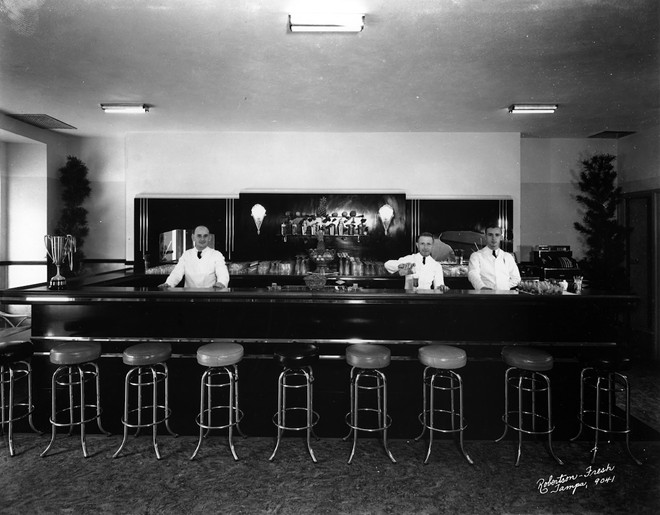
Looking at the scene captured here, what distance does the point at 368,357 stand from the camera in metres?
3.51

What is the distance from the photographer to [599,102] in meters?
6.01

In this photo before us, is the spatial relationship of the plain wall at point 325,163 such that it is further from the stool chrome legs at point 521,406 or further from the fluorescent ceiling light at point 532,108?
the stool chrome legs at point 521,406

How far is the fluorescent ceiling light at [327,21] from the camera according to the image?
145 inches

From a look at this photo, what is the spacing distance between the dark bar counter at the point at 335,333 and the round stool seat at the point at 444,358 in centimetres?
46

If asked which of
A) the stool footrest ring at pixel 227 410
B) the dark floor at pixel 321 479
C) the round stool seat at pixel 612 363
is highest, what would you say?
the round stool seat at pixel 612 363

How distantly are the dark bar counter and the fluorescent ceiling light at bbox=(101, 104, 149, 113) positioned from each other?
3168 mm

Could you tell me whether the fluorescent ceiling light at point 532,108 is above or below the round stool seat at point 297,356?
above

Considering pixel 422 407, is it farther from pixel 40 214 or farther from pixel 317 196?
pixel 40 214

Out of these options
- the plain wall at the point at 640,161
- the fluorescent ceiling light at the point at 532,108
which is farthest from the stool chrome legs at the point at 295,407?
the plain wall at the point at 640,161

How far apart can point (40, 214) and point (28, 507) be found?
264 inches

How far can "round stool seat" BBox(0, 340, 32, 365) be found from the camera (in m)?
3.67

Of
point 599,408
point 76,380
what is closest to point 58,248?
point 76,380

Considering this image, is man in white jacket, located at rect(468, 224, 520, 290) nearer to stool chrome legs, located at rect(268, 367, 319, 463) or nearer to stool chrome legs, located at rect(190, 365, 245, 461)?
stool chrome legs, located at rect(268, 367, 319, 463)

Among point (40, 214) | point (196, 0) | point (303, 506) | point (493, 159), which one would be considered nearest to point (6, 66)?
point (196, 0)
